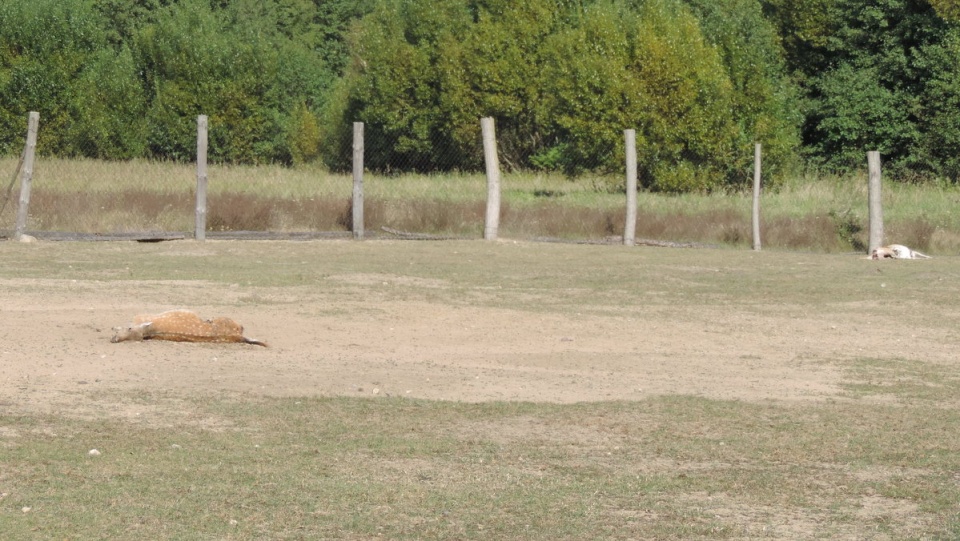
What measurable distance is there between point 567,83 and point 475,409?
1021 inches

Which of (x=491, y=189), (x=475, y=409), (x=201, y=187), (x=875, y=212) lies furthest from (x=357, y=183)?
(x=475, y=409)

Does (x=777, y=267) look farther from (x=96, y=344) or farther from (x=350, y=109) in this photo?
(x=350, y=109)

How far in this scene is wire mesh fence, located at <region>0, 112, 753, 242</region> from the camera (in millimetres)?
20328

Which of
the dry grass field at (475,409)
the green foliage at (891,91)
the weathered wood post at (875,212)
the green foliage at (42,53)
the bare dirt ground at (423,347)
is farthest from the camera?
the green foliage at (891,91)

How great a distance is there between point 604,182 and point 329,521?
1924 centimetres

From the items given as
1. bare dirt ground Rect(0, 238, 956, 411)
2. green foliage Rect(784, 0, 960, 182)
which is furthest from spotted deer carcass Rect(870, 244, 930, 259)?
green foliage Rect(784, 0, 960, 182)

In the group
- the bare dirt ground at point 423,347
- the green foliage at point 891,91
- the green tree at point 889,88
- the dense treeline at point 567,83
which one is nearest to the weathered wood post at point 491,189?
the dense treeline at point 567,83

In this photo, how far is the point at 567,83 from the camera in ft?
109

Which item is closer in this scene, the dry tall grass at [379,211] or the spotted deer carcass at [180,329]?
the spotted deer carcass at [180,329]

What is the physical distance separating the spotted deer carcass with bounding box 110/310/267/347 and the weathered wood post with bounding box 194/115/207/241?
9389mm

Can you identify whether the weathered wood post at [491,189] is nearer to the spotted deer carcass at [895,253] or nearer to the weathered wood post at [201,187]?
the weathered wood post at [201,187]

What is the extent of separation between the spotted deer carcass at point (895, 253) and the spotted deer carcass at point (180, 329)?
448 inches

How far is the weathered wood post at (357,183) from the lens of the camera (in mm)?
20031

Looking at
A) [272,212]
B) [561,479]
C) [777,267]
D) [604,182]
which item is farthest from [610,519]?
[604,182]
